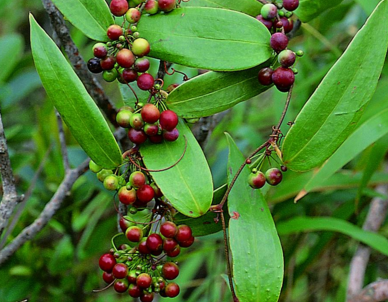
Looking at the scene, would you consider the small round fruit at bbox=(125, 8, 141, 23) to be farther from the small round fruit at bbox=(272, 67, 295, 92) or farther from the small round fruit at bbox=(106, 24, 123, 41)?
the small round fruit at bbox=(272, 67, 295, 92)

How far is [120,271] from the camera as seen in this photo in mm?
587

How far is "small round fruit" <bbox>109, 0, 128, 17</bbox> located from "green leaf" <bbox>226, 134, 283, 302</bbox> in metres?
0.22

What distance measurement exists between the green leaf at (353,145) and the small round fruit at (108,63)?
0.41m

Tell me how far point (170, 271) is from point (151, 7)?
1.02 feet

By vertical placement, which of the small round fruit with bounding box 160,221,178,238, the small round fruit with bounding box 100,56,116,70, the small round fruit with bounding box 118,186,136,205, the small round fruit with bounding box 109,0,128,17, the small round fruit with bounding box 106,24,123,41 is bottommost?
the small round fruit with bounding box 160,221,178,238

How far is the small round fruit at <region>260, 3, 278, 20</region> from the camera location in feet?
1.97

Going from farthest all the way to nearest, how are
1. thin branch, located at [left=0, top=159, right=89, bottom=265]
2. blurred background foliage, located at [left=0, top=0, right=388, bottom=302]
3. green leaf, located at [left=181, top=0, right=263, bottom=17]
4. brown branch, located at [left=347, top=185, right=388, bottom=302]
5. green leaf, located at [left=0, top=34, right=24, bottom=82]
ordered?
green leaf, located at [left=0, top=34, right=24, bottom=82]
blurred background foliage, located at [left=0, top=0, right=388, bottom=302]
brown branch, located at [left=347, top=185, right=388, bottom=302]
thin branch, located at [left=0, top=159, right=89, bottom=265]
green leaf, located at [left=181, top=0, right=263, bottom=17]

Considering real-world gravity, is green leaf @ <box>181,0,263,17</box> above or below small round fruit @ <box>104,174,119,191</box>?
above

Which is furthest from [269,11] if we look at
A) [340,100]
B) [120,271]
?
[120,271]

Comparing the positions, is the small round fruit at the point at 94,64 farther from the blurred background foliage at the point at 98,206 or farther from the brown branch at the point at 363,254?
the brown branch at the point at 363,254

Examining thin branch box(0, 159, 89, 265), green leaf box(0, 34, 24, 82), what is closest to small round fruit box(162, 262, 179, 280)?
thin branch box(0, 159, 89, 265)

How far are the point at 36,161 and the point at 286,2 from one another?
928mm

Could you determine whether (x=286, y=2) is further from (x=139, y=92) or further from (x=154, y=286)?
(x=154, y=286)

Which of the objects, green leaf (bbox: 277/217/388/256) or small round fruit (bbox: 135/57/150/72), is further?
green leaf (bbox: 277/217/388/256)
